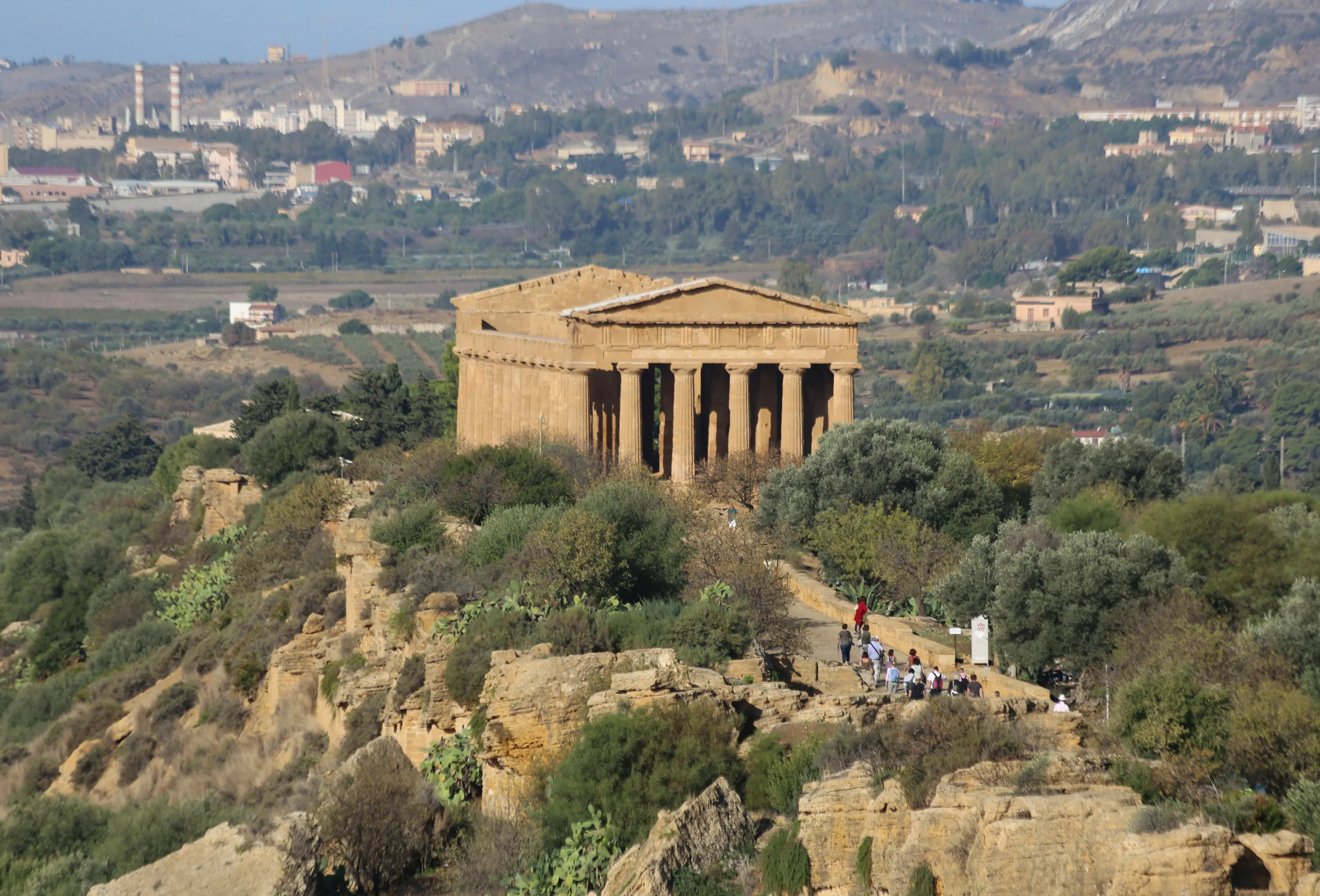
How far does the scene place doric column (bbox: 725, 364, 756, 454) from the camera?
56.9m

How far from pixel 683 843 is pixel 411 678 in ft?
33.0

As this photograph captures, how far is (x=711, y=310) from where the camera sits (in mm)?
57094

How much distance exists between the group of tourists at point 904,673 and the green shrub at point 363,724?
6.97 meters

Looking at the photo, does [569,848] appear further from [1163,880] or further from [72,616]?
[72,616]

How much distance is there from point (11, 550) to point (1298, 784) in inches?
2400

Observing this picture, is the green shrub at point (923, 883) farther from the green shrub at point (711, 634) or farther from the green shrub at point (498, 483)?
the green shrub at point (498, 483)

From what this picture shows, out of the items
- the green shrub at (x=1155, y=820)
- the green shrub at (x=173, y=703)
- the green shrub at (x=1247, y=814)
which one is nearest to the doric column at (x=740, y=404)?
the green shrub at (x=173, y=703)

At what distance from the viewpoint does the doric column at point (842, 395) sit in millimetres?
56688

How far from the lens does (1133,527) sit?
1565 inches

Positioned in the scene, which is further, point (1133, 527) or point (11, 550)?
point (11, 550)

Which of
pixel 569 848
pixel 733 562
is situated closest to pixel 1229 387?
pixel 733 562

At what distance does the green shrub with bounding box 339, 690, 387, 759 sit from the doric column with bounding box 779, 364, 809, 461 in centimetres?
2283

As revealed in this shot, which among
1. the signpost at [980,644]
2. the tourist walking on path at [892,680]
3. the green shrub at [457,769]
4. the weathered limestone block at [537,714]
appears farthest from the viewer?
the signpost at [980,644]

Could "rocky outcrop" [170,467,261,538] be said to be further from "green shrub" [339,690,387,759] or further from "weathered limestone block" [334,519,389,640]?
"green shrub" [339,690,387,759]
